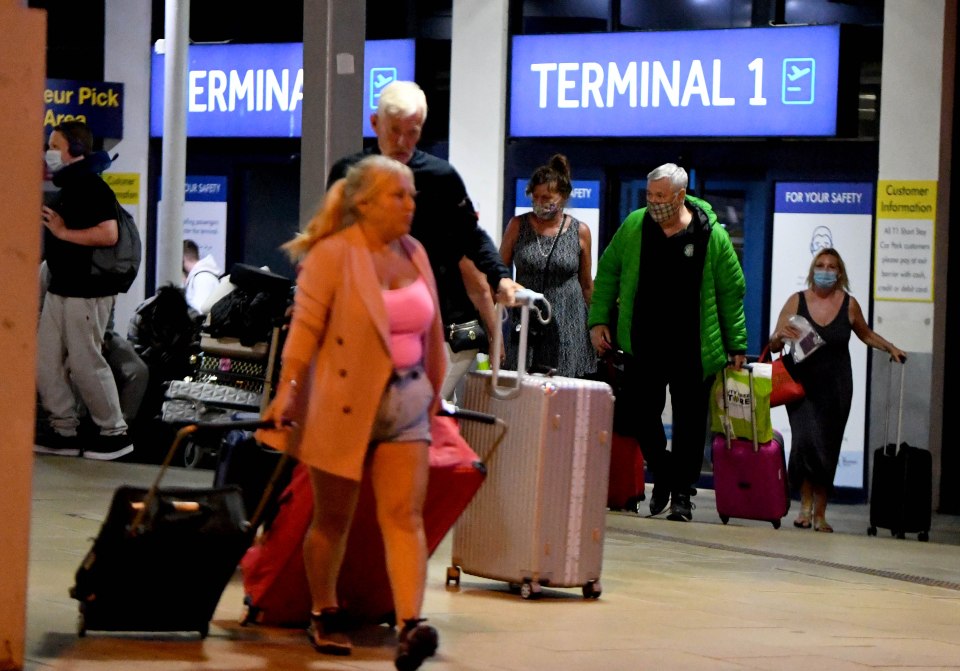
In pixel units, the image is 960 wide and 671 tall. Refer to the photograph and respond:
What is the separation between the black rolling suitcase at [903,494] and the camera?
37.5 feet

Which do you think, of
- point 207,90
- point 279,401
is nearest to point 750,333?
point 207,90

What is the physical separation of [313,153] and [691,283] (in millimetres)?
3836

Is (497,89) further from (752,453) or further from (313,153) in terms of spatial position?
(313,153)

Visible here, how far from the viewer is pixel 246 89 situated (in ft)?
56.0

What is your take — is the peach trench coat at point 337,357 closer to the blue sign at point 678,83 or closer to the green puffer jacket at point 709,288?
the green puffer jacket at point 709,288

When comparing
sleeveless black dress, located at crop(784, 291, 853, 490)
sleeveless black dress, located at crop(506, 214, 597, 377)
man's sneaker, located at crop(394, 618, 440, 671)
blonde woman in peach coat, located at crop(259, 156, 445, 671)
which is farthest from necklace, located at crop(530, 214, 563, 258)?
man's sneaker, located at crop(394, 618, 440, 671)

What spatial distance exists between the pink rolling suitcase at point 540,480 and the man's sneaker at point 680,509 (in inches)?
146

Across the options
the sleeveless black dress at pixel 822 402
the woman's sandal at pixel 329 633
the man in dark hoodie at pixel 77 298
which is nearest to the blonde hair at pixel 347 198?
the woman's sandal at pixel 329 633

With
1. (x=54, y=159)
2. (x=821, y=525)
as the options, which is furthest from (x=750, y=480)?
(x=54, y=159)

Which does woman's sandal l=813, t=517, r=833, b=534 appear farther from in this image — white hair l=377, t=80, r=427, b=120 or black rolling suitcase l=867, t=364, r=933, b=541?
white hair l=377, t=80, r=427, b=120

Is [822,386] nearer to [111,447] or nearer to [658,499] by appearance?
[658,499]

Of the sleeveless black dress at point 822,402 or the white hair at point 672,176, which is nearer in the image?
the white hair at point 672,176

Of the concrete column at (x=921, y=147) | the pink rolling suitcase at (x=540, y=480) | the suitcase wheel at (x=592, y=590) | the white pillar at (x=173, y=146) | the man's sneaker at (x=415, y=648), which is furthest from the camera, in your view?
the white pillar at (x=173, y=146)

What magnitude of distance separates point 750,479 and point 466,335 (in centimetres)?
356
